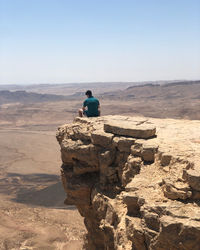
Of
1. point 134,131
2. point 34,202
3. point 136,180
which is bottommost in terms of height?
point 34,202

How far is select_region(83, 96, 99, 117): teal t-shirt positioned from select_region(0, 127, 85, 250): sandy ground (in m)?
6.07

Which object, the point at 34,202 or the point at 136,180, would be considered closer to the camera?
the point at 136,180

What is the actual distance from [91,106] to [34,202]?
1126 cm

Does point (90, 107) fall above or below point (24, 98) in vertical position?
above

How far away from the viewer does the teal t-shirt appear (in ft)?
27.8

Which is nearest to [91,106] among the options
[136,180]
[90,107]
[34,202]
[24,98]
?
[90,107]

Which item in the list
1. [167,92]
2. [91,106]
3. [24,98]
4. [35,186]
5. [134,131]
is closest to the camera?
[134,131]

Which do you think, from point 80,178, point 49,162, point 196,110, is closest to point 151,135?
point 80,178

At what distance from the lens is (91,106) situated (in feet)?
28.1

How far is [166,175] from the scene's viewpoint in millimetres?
4910

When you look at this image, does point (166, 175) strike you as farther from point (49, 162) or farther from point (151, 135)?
point (49, 162)

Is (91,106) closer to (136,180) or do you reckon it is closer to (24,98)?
(136,180)

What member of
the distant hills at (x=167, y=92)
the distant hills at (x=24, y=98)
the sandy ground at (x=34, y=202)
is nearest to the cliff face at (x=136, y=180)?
the sandy ground at (x=34, y=202)

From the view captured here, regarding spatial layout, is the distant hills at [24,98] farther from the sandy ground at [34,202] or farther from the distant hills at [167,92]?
the sandy ground at [34,202]
